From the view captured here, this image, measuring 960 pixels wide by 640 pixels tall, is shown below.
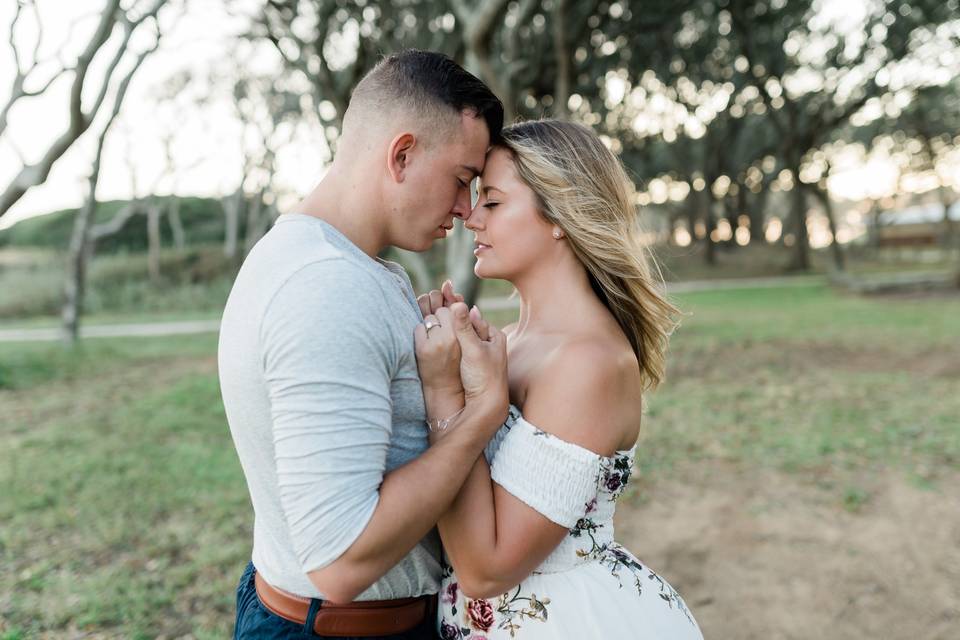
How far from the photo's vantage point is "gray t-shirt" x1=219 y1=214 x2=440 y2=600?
1.38 m

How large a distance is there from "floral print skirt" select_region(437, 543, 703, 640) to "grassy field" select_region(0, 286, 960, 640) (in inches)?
107

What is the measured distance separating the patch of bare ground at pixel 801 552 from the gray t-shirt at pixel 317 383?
A: 3355 millimetres

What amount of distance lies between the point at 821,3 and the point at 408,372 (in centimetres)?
2320

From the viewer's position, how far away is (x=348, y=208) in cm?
184

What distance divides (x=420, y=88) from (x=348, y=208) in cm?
Answer: 37

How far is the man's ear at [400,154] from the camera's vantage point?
1832 mm

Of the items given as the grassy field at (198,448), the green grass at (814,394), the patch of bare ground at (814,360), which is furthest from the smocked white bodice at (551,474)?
the patch of bare ground at (814,360)

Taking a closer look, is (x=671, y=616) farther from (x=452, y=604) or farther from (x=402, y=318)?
(x=402, y=318)

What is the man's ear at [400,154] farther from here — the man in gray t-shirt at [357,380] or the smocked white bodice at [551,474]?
the smocked white bodice at [551,474]

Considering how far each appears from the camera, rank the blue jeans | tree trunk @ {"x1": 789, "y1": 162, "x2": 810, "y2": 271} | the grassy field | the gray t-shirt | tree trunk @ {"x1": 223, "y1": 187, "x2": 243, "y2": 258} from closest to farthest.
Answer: the gray t-shirt < the blue jeans < the grassy field < tree trunk @ {"x1": 789, "y1": 162, "x2": 810, "y2": 271} < tree trunk @ {"x1": 223, "y1": 187, "x2": 243, "y2": 258}

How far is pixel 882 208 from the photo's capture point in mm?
53531

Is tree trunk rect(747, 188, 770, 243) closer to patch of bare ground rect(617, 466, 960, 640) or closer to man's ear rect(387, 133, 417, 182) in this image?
patch of bare ground rect(617, 466, 960, 640)

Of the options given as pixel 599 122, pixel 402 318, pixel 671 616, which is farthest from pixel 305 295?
pixel 599 122

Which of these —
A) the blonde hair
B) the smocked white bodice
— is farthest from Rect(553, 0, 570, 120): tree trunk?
the smocked white bodice
